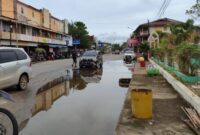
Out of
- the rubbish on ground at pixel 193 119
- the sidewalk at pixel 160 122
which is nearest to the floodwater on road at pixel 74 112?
the sidewalk at pixel 160 122

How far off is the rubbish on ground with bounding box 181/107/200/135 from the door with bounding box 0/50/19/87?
7.14 meters

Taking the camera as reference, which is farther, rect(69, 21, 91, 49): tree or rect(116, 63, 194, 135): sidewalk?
rect(69, 21, 91, 49): tree

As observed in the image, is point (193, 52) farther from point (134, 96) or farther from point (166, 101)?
point (134, 96)

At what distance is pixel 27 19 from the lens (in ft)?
172

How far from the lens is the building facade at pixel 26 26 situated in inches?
1735

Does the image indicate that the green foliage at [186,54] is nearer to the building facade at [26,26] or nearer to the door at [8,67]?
the door at [8,67]

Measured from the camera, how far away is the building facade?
44059 millimetres

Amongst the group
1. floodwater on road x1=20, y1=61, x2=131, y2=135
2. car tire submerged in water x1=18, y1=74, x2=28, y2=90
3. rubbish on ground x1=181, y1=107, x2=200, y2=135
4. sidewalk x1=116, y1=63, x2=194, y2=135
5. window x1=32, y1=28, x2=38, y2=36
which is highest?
window x1=32, y1=28, x2=38, y2=36

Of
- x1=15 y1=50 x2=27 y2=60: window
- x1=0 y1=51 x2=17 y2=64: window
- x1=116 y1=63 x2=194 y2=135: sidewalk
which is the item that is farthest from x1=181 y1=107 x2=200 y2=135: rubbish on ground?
x1=15 y1=50 x2=27 y2=60: window

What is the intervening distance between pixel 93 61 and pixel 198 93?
1994 cm

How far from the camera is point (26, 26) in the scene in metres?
52.6

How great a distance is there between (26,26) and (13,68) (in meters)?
41.3

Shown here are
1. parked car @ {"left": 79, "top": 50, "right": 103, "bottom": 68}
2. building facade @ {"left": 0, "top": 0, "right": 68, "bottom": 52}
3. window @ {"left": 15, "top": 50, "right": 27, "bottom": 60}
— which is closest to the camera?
window @ {"left": 15, "top": 50, "right": 27, "bottom": 60}

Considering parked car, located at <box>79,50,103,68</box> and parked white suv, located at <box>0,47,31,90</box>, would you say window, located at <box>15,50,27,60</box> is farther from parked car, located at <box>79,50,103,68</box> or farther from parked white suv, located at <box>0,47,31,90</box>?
parked car, located at <box>79,50,103,68</box>
